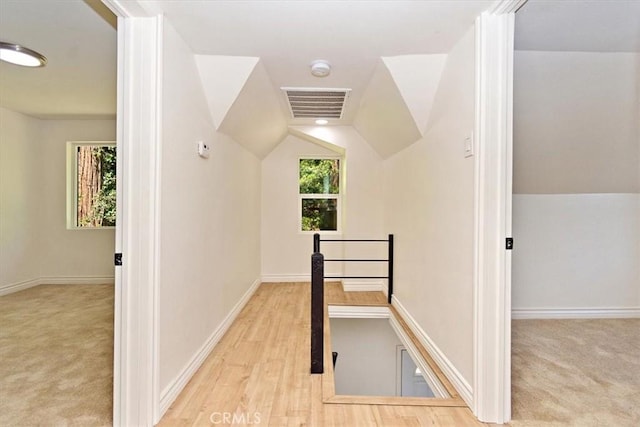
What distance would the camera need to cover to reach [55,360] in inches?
86.8

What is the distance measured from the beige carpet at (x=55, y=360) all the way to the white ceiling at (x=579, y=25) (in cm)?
315

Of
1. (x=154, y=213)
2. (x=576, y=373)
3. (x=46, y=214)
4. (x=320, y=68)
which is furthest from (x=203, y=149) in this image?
(x=46, y=214)

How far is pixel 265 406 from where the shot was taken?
1.69 metres

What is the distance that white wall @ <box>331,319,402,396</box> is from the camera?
3764 millimetres

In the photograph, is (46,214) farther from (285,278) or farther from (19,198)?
(285,278)

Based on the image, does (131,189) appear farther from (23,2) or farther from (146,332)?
(23,2)

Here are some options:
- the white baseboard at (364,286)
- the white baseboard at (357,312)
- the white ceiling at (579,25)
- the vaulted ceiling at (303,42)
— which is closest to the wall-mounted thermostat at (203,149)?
the vaulted ceiling at (303,42)

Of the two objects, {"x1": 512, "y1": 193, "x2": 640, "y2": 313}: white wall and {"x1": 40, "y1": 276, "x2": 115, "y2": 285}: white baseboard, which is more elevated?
{"x1": 512, "y1": 193, "x2": 640, "y2": 313}: white wall

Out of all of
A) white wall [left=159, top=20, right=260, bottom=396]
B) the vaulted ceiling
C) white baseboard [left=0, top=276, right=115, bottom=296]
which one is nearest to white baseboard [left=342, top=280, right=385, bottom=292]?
white wall [left=159, top=20, right=260, bottom=396]

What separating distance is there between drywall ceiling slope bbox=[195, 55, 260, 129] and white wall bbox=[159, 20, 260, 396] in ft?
0.23

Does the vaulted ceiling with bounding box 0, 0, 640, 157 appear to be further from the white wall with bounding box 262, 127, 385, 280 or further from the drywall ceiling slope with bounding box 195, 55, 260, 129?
the white wall with bounding box 262, 127, 385, 280

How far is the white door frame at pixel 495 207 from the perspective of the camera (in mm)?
1561

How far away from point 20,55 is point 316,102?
2.29 meters

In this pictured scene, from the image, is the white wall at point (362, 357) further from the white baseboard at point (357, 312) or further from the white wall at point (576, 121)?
the white wall at point (576, 121)
